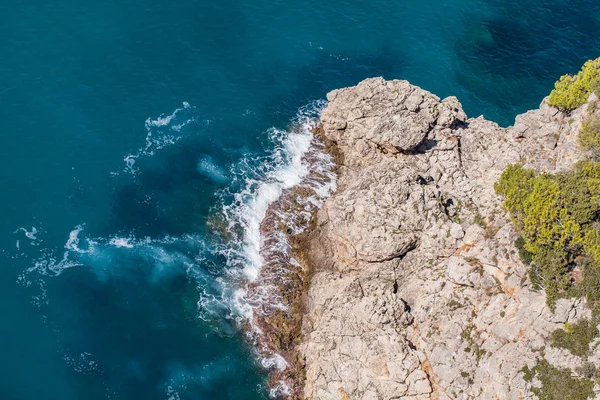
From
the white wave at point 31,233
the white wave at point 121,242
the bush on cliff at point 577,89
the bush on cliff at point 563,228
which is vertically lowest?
the bush on cliff at point 563,228

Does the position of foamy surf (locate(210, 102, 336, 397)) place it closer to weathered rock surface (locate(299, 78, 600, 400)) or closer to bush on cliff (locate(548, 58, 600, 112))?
weathered rock surface (locate(299, 78, 600, 400))

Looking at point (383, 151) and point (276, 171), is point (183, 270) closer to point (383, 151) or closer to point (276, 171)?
point (276, 171)

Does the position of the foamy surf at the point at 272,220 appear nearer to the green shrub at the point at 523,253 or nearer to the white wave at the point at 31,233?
the white wave at the point at 31,233

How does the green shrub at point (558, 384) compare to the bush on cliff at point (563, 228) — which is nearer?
the green shrub at point (558, 384)

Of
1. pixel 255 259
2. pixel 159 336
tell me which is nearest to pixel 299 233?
pixel 255 259

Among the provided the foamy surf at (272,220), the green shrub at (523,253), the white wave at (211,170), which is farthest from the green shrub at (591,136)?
the white wave at (211,170)

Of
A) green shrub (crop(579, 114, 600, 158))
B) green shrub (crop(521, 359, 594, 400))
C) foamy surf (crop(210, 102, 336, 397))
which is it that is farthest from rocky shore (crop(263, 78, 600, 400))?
green shrub (crop(579, 114, 600, 158))
